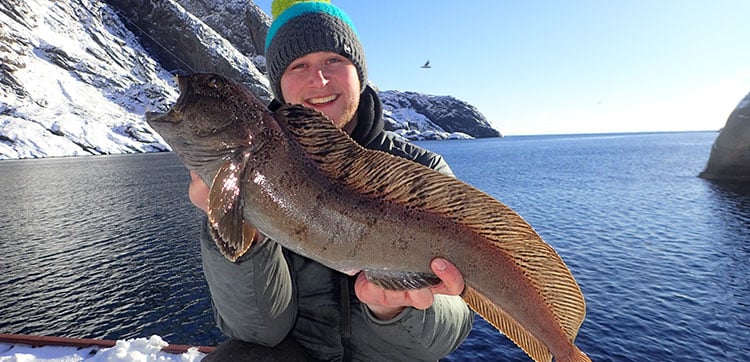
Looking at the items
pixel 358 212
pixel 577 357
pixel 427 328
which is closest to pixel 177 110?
pixel 358 212

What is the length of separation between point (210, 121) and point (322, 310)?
2.33 metres

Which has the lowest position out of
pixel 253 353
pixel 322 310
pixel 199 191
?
pixel 253 353

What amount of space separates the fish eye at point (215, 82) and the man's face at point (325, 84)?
1.00 meters

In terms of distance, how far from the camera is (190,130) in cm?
307

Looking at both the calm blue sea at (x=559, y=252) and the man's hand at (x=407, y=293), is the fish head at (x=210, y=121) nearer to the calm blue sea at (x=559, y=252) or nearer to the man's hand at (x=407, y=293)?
the man's hand at (x=407, y=293)

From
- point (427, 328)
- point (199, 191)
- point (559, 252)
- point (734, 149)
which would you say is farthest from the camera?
point (734, 149)

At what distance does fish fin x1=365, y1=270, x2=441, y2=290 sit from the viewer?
3015mm

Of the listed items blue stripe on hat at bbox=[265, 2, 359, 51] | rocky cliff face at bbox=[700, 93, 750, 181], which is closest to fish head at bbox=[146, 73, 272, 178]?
blue stripe on hat at bbox=[265, 2, 359, 51]

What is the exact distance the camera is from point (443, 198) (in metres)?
2.95

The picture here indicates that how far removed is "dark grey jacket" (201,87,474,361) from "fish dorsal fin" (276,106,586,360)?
0.96 metres

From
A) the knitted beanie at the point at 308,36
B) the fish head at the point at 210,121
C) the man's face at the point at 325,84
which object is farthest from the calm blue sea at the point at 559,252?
the fish head at the point at 210,121

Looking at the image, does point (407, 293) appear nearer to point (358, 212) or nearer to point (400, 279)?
point (400, 279)

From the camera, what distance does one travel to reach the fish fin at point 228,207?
116 inches

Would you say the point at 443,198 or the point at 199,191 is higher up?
the point at 443,198
